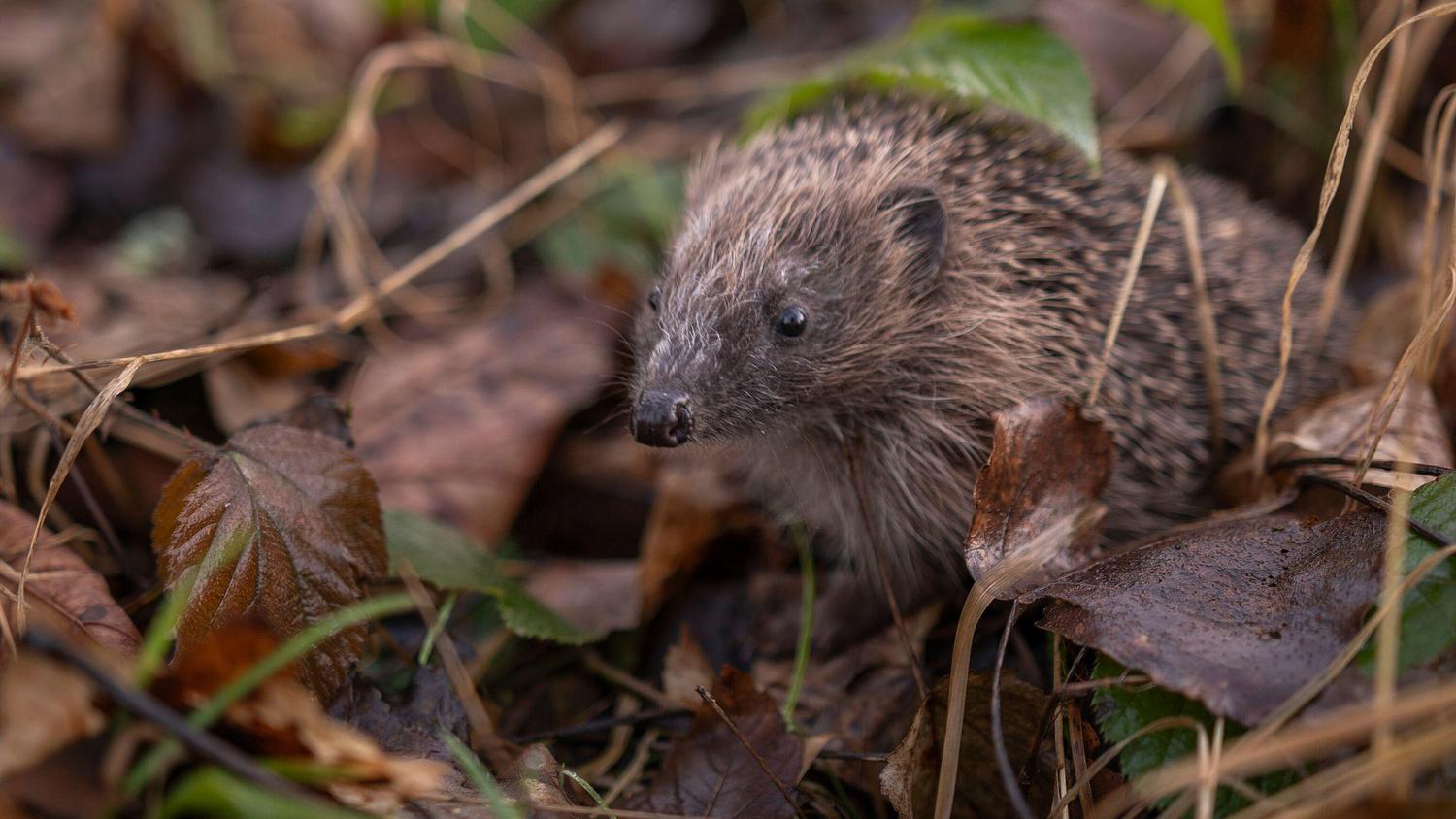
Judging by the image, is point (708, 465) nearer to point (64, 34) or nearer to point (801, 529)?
point (801, 529)

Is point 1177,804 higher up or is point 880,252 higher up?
point 880,252

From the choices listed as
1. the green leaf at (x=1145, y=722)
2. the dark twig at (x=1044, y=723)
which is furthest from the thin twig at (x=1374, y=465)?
the dark twig at (x=1044, y=723)

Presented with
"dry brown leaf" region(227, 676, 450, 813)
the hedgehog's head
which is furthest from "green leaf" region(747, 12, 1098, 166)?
"dry brown leaf" region(227, 676, 450, 813)

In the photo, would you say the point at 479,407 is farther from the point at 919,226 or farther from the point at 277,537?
the point at 919,226

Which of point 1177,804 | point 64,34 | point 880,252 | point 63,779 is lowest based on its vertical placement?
point 1177,804

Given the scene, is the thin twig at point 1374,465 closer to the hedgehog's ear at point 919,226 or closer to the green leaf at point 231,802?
the hedgehog's ear at point 919,226

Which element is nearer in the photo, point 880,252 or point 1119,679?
point 1119,679

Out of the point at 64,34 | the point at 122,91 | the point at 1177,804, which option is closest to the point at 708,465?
the point at 1177,804
